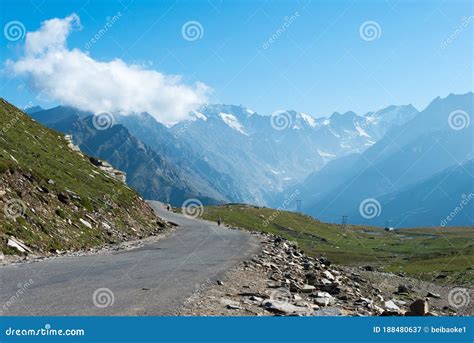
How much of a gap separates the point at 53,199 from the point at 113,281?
71.1 ft

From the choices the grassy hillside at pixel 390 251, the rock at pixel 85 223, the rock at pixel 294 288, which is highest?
the grassy hillside at pixel 390 251

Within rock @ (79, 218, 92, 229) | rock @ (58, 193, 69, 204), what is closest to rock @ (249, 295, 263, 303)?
rock @ (79, 218, 92, 229)

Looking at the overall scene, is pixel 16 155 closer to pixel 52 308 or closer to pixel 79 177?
pixel 79 177

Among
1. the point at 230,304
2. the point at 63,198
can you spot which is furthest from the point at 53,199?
the point at 230,304

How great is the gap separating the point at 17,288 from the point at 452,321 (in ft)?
56.4

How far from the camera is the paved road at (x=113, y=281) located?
54.1ft

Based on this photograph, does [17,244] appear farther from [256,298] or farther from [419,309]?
[419,309]

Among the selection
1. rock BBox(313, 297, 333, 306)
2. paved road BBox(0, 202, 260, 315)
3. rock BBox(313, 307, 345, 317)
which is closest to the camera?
paved road BBox(0, 202, 260, 315)

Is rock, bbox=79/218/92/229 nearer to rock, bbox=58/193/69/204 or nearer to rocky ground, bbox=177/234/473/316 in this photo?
rock, bbox=58/193/69/204

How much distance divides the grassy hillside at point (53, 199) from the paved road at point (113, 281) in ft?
16.3

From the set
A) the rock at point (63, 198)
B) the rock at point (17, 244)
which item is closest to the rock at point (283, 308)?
the rock at point (17, 244)

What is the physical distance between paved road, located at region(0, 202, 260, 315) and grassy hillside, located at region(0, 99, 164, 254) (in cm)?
497

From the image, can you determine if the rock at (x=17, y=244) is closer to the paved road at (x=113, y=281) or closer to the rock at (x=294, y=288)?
the paved road at (x=113, y=281)

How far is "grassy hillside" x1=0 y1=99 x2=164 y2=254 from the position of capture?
34.1 meters
